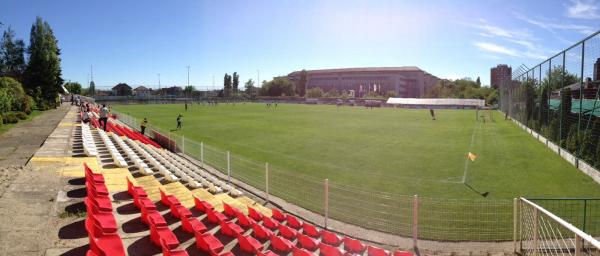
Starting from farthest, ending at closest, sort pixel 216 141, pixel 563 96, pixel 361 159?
pixel 216 141
pixel 563 96
pixel 361 159

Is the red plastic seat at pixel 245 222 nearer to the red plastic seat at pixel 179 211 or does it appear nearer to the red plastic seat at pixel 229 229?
the red plastic seat at pixel 229 229

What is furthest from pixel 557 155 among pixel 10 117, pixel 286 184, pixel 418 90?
pixel 418 90

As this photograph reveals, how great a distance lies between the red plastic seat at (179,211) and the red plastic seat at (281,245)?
2262 millimetres

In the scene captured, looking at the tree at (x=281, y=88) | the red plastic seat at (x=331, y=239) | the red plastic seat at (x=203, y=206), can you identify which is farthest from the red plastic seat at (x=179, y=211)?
the tree at (x=281, y=88)

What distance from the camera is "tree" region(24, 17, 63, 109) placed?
5117 cm

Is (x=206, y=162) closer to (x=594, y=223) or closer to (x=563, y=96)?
(x=594, y=223)

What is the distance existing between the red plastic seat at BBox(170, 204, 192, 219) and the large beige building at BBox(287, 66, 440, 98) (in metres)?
155

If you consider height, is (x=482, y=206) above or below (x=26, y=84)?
below

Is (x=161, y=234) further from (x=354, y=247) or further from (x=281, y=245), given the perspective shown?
(x=354, y=247)

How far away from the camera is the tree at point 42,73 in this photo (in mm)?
51166

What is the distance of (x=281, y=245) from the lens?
7863mm

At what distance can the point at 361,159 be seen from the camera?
20781 mm

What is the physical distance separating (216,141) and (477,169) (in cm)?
1742

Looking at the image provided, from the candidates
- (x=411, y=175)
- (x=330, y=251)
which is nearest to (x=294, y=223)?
(x=330, y=251)
